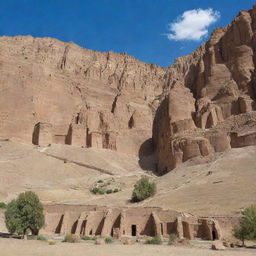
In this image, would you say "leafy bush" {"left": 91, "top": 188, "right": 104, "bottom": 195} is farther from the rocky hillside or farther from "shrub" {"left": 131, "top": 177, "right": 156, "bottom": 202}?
the rocky hillside

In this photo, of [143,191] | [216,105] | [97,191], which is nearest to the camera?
[143,191]

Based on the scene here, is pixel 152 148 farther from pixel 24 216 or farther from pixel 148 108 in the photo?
pixel 24 216

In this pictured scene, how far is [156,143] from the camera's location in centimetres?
→ 7762

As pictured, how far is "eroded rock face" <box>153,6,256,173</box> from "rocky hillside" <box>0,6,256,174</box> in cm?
16

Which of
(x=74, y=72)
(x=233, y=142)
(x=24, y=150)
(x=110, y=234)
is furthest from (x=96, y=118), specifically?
(x=110, y=234)

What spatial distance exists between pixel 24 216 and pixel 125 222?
824 centimetres

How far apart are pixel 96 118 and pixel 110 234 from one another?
173 ft

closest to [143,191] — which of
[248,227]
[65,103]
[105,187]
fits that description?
[105,187]

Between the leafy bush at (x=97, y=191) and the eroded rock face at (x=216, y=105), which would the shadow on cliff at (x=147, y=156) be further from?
the leafy bush at (x=97, y=191)

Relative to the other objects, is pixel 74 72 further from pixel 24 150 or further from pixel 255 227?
pixel 255 227

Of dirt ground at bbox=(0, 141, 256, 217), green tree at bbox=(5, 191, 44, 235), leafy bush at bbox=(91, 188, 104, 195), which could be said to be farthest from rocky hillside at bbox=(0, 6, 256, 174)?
green tree at bbox=(5, 191, 44, 235)

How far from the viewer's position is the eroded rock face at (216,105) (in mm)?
53469

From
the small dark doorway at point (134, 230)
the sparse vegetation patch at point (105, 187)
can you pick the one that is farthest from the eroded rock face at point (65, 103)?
the small dark doorway at point (134, 230)

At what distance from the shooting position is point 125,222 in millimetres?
30141
